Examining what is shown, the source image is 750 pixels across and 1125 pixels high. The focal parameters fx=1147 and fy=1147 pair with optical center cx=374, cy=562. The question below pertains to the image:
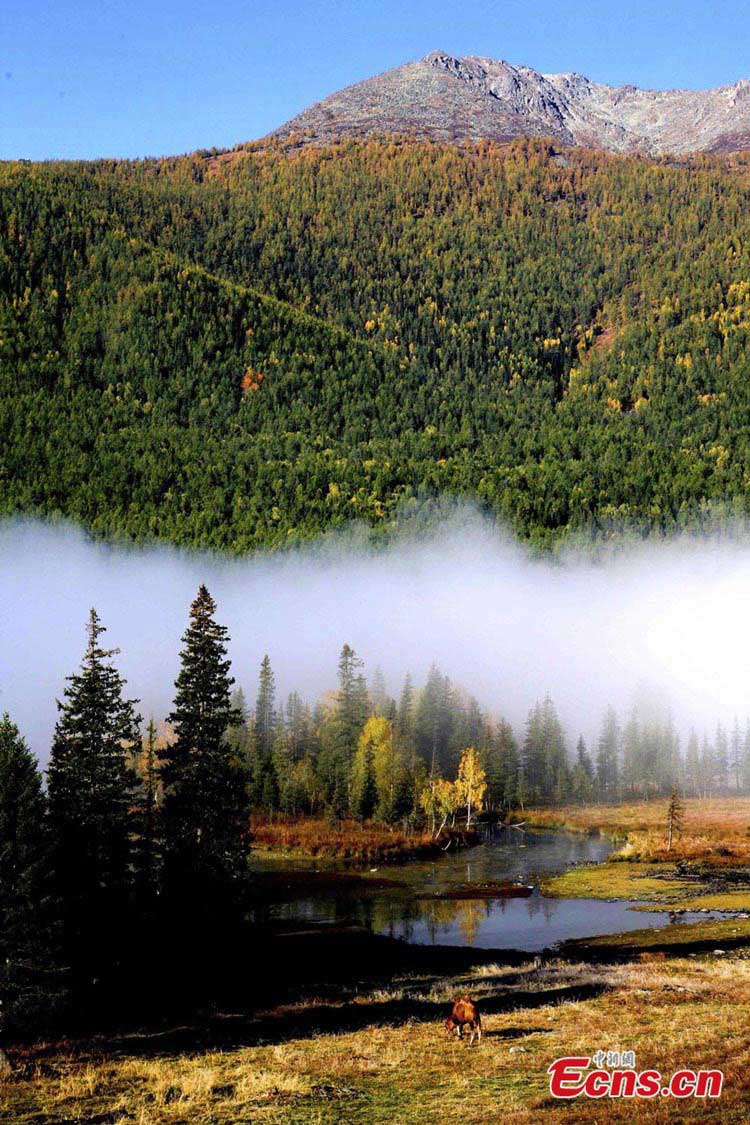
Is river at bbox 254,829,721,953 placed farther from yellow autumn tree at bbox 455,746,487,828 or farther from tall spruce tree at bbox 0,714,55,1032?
yellow autumn tree at bbox 455,746,487,828

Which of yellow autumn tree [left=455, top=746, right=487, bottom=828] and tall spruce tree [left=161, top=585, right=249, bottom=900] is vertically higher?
tall spruce tree [left=161, top=585, right=249, bottom=900]

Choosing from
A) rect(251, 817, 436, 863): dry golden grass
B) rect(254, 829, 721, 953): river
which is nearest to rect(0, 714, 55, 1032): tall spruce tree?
rect(254, 829, 721, 953): river

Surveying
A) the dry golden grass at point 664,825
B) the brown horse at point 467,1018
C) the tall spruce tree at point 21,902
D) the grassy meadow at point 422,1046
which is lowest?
the dry golden grass at point 664,825

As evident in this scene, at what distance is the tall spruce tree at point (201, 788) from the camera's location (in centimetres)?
5672

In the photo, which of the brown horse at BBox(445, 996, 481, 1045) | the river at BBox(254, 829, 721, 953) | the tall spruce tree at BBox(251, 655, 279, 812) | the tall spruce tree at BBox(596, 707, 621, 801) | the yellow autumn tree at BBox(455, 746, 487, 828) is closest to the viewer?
the brown horse at BBox(445, 996, 481, 1045)

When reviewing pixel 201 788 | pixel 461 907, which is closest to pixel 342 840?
pixel 461 907

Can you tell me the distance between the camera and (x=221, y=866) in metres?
57.3

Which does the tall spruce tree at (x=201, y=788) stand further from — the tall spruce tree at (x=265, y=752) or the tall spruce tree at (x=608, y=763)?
the tall spruce tree at (x=608, y=763)

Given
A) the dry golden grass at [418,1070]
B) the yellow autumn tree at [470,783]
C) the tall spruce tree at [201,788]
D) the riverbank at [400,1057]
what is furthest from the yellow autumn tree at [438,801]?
the dry golden grass at [418,1070]

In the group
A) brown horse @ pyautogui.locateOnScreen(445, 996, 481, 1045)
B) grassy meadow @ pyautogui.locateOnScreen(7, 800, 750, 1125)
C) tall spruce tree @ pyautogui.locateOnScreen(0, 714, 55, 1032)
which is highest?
tall spruce tree @ pyautogui.locateOnScreen(0, 714, 55, 1032)

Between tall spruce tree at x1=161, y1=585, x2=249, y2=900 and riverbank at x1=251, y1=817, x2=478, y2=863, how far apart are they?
163 feet

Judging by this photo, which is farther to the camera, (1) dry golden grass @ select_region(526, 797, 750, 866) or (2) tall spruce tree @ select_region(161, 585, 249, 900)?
(1) dry golden grass @ select_region(526, 797, 750, 866)

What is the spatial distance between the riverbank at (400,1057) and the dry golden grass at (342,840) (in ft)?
196

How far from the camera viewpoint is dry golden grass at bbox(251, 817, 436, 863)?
373ft
